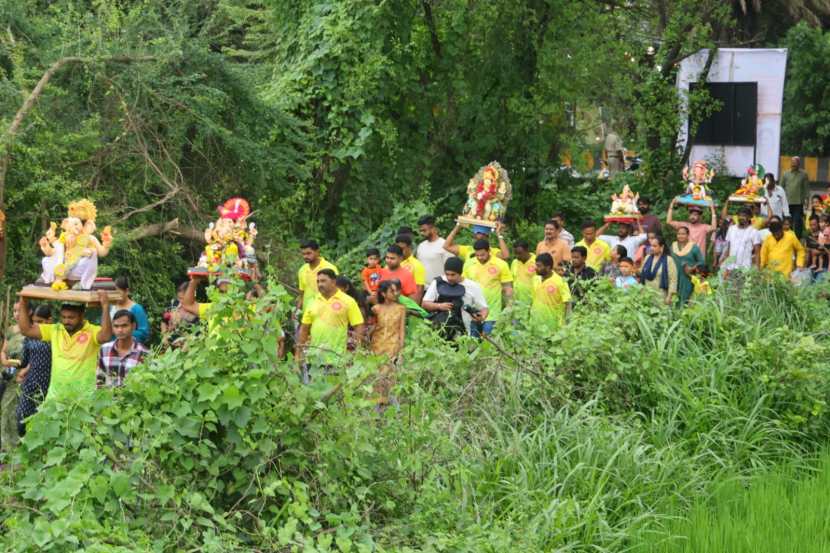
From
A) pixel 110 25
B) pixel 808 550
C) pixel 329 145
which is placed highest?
pixel 110 25

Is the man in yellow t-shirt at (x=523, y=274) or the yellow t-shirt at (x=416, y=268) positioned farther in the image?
the man in yellow t-shirt at (x=523, y=274)

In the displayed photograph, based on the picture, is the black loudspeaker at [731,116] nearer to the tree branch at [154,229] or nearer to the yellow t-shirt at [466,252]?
the yellow t-shirt at [466,252]

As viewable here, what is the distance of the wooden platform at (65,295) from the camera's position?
10414mm

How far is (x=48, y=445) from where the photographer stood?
6.93m

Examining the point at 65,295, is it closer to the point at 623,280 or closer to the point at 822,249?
the point at 623,280

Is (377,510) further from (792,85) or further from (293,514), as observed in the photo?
(792,85)

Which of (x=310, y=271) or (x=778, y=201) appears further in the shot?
(x=778, y=201)

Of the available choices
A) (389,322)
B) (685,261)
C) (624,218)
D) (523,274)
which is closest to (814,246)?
(624,218)

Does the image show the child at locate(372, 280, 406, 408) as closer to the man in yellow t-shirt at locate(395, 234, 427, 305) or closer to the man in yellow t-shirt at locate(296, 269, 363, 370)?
the man in yellow t-shirt at locate(296, 269, 363, 370)

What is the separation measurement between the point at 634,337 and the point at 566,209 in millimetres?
10632

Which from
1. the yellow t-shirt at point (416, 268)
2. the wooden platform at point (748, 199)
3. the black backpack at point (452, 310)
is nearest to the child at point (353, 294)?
the black backpack at point (452, 310)

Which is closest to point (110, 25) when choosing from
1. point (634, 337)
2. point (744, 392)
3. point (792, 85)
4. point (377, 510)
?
point (634, 337)

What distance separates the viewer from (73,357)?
10.0 meters

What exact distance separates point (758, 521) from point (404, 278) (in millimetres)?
5425
